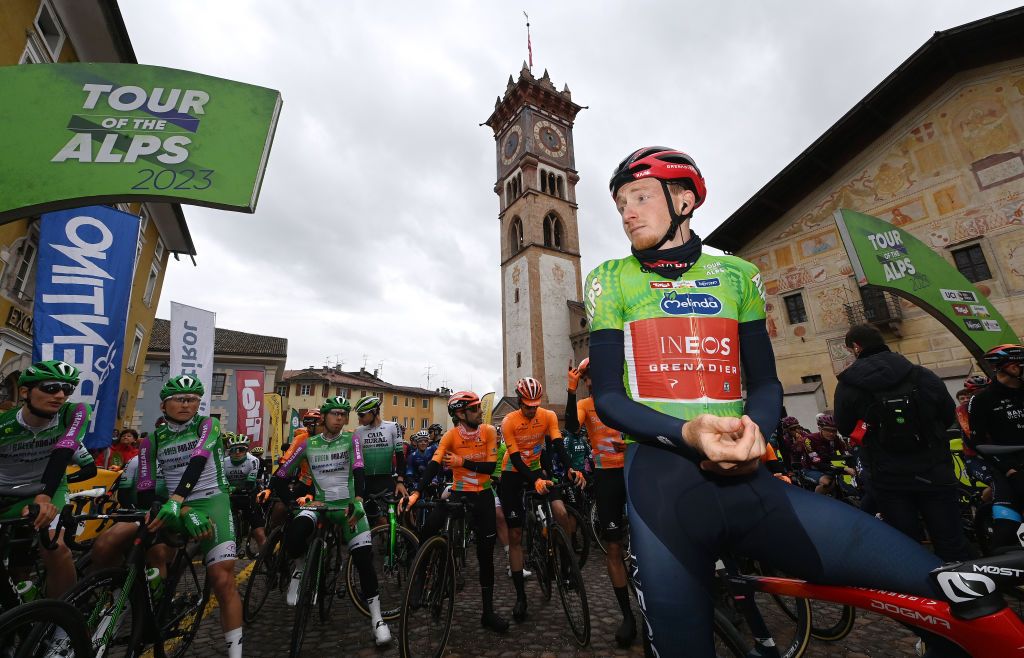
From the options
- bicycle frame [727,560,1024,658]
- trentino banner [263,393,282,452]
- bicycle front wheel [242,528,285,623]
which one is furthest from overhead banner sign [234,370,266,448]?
bicycle frame [727,560,1024,658]

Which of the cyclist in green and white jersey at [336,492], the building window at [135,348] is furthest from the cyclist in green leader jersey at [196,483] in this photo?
the building window at [135,348]

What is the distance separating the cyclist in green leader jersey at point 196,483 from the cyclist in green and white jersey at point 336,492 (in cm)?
83

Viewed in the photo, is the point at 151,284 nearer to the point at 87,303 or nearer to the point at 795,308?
the point at 87,303

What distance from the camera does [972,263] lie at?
13.8 metres

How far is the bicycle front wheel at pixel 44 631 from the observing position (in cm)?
224

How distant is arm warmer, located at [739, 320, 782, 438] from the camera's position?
5.21 feet

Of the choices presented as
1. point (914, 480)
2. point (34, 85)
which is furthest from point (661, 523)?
point (34, 85)

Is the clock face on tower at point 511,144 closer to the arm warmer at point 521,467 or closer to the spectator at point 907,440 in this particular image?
the arm warmer at point 521,467

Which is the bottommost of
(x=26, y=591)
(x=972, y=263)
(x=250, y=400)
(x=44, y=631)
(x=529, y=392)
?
(x=26, y=591)

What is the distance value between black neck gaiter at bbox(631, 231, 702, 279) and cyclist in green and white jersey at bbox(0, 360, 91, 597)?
472 cm

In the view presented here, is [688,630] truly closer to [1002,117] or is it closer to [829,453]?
[829,453]

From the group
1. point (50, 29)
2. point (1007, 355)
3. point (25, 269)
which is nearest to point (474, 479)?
point (1007, 355)

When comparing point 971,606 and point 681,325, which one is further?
point 681,325

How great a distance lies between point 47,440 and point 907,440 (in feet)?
23.0
